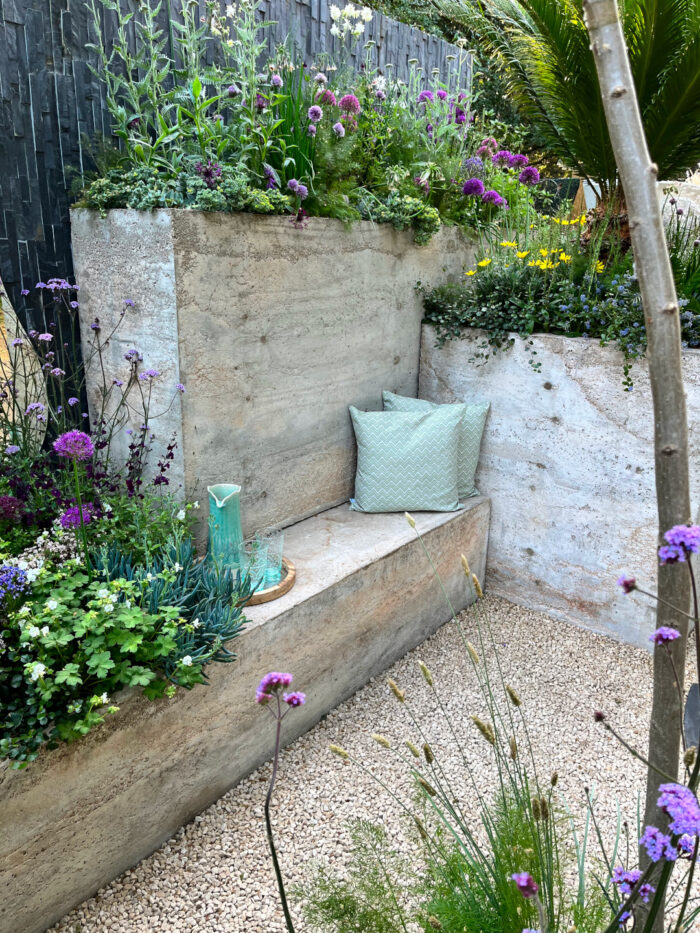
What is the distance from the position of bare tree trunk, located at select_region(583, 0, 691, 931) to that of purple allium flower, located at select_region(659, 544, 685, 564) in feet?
0.26

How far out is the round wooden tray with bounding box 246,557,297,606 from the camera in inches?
90.4

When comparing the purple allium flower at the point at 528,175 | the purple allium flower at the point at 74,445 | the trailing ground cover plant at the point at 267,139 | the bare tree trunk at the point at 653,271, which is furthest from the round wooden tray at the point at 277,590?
the purple allium flower at the point at 528,175

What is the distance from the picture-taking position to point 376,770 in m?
2.31

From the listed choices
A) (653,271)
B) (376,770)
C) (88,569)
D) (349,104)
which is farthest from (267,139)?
(376,770)

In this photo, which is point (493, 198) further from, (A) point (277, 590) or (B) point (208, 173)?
(A) point (277, 590)

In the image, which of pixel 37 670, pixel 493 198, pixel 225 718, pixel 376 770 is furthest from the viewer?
pixel 493 198

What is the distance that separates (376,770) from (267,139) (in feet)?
7.65

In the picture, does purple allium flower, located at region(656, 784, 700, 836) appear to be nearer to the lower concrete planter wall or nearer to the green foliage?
the lower concrete planter wall

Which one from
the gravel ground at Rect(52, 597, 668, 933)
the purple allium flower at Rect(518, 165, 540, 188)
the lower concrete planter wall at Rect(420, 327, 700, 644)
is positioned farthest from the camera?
the purple allium flower at Rect(518, 165, 540, 188)

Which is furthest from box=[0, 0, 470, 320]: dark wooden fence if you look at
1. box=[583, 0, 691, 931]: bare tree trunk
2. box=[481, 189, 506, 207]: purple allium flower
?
box=[583, 0, 691, 931]: bare tree trunk

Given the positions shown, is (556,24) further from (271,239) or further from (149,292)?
(149,292)

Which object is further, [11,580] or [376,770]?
[376,770]

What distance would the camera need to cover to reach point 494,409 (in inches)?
131

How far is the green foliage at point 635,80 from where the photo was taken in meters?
3.12
